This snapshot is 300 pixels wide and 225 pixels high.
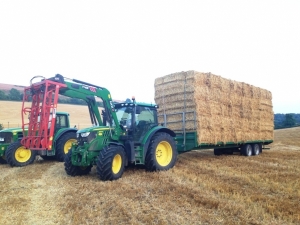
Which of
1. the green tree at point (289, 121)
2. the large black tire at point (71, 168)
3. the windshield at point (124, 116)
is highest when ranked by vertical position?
the green tree at point (289, 121)

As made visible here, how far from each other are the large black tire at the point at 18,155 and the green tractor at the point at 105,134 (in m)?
1.48

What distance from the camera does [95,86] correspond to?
8219mm

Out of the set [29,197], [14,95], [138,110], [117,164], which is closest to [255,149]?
[138,110]

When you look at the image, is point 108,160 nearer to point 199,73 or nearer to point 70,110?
point 199,73

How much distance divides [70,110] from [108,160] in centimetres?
3686

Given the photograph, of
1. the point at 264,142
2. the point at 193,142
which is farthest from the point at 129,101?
the point at 264,142

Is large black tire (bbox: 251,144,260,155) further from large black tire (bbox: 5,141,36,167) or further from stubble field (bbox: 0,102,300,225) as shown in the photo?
large black tire (bbox: 5,141,36,167)

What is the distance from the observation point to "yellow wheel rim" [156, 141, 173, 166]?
27.8 ft

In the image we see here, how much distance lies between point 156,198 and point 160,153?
3.41 metres

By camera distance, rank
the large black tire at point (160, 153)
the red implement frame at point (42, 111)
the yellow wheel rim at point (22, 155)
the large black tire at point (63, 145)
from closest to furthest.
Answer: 1. the red implement frame at point (42, 111)
2. the large black tire at point (160, 153)
3. the yellow wheel rim at point (22, 155)
4. the large black tire at point (63, 145)

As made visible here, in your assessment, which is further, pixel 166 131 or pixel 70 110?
pixel 70 110

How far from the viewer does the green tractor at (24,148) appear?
953 cm

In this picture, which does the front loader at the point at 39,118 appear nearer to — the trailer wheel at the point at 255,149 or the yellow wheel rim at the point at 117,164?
the yellow wheel rim at the point at 117,164

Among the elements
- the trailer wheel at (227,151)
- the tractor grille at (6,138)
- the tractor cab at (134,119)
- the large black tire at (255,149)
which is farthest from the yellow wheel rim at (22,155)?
the large black tire at (255,149)
